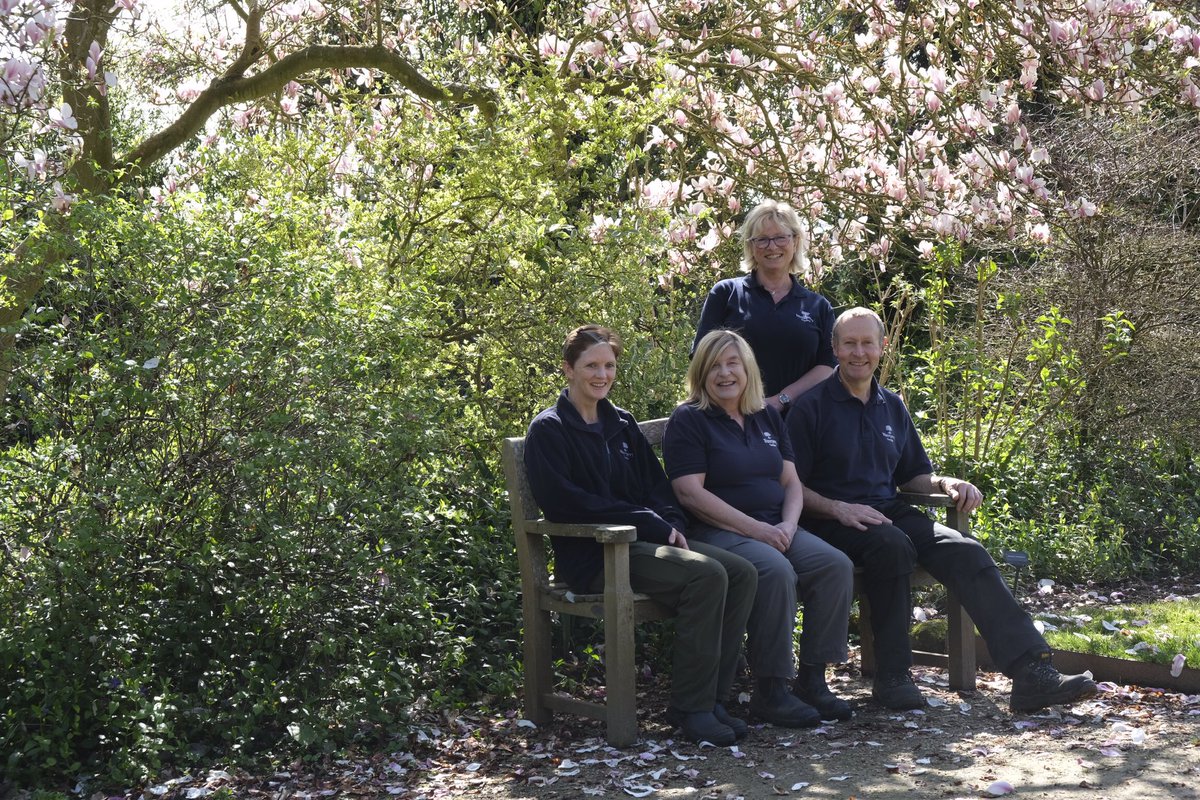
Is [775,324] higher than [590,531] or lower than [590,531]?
higher

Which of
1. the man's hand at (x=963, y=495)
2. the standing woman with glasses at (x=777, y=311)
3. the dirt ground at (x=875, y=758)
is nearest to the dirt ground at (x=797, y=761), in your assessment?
the dirt ground at (x=875, y=758)

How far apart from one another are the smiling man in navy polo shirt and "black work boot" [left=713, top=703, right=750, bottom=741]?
2.16 feet

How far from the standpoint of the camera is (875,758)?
4.25m

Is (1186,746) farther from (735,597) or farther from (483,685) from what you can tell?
(483,685)

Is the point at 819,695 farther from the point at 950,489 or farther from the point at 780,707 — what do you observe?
the point at 950,489

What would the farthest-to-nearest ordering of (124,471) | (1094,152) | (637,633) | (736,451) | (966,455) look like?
1. (1094,152)
2. (966,455)
3. (637,633)
4. (736,451)
5. (124,471)

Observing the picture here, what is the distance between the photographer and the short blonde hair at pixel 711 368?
489 cm

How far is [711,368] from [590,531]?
2.73 ft

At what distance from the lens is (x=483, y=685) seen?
16.7ft

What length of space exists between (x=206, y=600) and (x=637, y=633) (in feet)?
6.01

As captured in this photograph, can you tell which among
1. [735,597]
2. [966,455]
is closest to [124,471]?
[735,597]

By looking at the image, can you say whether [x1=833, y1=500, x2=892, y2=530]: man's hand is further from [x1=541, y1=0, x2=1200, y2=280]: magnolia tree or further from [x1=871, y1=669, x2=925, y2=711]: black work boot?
[x1=541, y1=0, x2=1200, y2=280]: magnolia tree

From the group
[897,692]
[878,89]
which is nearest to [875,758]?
[897,692]

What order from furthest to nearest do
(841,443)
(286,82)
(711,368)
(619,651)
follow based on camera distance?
(286,82), (841,443), (711,368), (619,651)
